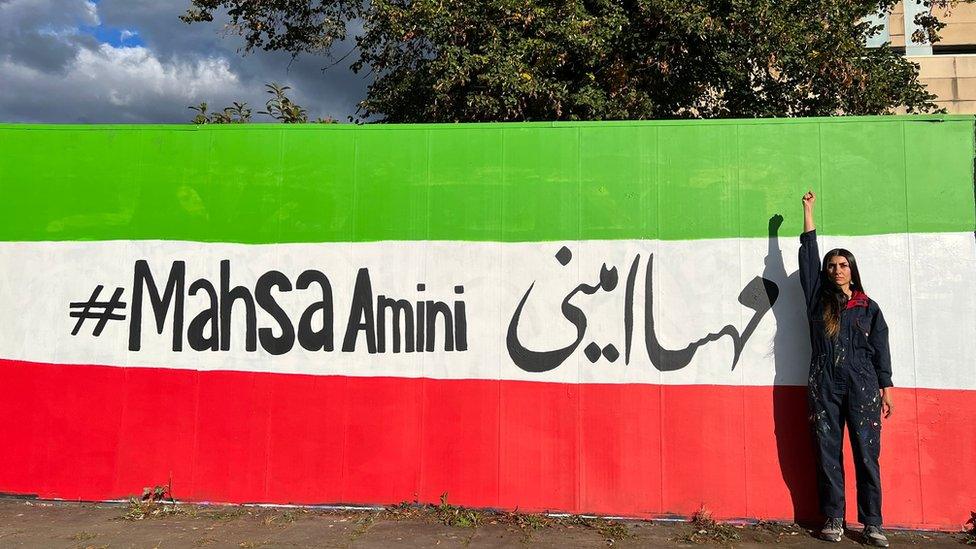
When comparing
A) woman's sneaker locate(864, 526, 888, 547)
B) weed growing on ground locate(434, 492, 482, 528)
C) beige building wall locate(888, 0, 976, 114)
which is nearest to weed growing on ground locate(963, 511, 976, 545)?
woman's sneaker locate(864, 526, 888, 547)

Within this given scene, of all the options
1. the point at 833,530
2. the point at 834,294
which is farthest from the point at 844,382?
the point at 833,530

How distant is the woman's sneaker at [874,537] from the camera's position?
3473 mm

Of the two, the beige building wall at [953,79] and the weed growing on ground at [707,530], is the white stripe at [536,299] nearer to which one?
the weed growing on ground at [707,530]

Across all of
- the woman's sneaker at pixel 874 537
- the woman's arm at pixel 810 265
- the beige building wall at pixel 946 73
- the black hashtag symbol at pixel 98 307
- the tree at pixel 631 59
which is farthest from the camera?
the beige building wall at pixel 946 73

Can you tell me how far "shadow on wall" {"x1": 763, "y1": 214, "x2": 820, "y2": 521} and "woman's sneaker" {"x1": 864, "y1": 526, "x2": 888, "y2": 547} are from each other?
297 mm

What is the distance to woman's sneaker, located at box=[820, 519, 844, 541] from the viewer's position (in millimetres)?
3551

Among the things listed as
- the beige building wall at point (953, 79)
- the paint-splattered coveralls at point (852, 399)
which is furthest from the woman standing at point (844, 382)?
the beige building wall at point (953, 79)

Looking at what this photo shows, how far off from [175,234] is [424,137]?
6.19 ft

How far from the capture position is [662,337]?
3949 mm

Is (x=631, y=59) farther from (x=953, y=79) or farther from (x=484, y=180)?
(x=953, y=79)

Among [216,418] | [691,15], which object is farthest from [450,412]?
[691,15]

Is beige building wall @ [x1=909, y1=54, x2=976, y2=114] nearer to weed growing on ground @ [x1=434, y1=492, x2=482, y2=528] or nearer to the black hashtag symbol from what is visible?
weed growing on ground @ [x1=434, y1=492, x2=482, y2=528]

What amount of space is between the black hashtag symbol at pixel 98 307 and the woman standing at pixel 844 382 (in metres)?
4.62

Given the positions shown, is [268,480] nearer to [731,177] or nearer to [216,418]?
[216,418]
